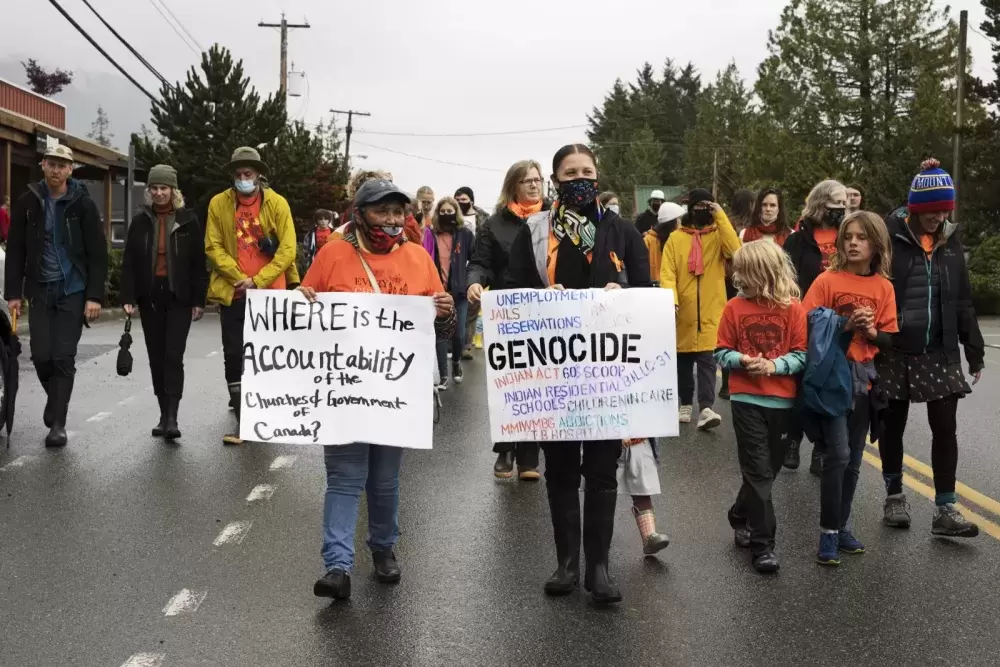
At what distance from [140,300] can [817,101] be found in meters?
46.6

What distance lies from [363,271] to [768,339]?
1.92 meters

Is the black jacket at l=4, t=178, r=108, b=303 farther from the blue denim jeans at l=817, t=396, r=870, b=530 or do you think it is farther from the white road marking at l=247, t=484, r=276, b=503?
the blue denim jeans at l=817, t=396, r=870, b=530

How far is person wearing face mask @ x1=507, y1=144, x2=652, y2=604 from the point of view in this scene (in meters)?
5.86

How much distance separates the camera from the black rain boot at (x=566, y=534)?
19.4 feet

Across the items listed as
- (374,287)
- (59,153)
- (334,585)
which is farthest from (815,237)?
(59,153)

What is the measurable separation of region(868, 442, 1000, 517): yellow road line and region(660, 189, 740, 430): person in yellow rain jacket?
70.2 inches

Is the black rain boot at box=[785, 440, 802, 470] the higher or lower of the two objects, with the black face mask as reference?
lower

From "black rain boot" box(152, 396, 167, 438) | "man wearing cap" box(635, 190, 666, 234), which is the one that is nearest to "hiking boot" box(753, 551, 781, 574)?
"black rain boot" box(152, 396, 167, 438)

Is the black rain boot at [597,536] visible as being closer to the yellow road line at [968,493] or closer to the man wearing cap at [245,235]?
the yellow road line at [968,493]

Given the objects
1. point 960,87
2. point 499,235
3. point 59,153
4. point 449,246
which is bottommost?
point 499,235

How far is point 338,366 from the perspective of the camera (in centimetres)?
608

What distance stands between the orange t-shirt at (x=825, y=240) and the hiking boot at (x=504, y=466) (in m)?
2.49

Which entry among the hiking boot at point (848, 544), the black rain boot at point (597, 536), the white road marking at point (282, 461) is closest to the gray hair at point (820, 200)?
the hiking boot at point (848, 544)

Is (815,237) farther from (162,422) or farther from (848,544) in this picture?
(162,422)
